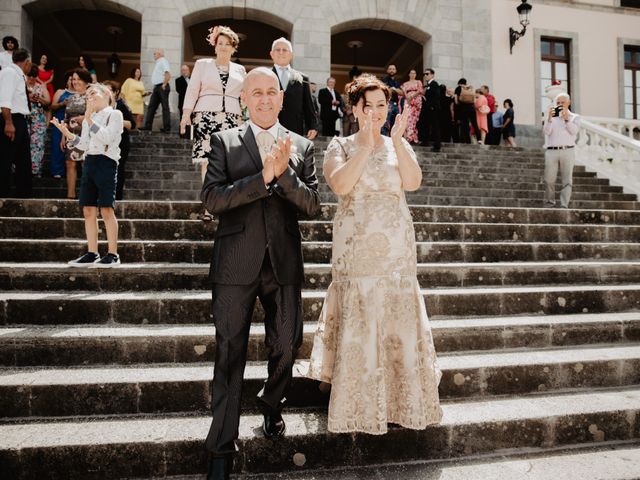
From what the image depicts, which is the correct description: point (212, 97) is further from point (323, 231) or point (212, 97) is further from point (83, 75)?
point (323, 231)

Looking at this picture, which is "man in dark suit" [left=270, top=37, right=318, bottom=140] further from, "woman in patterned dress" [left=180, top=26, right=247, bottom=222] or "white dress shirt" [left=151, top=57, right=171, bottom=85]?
"white dress shirt" [left=151, top=57, right=171, bottom=85]

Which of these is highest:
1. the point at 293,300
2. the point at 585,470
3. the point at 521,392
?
the point at 293,300

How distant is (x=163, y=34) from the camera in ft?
41.6

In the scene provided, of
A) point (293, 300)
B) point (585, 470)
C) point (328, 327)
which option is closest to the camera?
point (293, 300)

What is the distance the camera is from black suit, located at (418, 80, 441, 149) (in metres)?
10.0

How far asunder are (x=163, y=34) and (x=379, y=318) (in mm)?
12797

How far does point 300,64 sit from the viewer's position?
13281mm

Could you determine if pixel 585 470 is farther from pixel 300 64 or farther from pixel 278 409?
pixel 300 64

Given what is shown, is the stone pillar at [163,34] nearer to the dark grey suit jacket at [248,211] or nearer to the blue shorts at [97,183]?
the blue shorts at [97,183]

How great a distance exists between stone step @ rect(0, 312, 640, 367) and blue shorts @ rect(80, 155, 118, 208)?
1.22 meters

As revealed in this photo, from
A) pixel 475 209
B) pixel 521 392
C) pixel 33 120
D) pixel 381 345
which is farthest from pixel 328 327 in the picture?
pixel 33 120

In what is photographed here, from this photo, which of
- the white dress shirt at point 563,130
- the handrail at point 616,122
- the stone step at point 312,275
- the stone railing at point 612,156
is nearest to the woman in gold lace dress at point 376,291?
the stone step at point 312,275

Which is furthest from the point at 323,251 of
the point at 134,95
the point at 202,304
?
the point at 134,95

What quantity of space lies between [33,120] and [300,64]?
7.91 m
